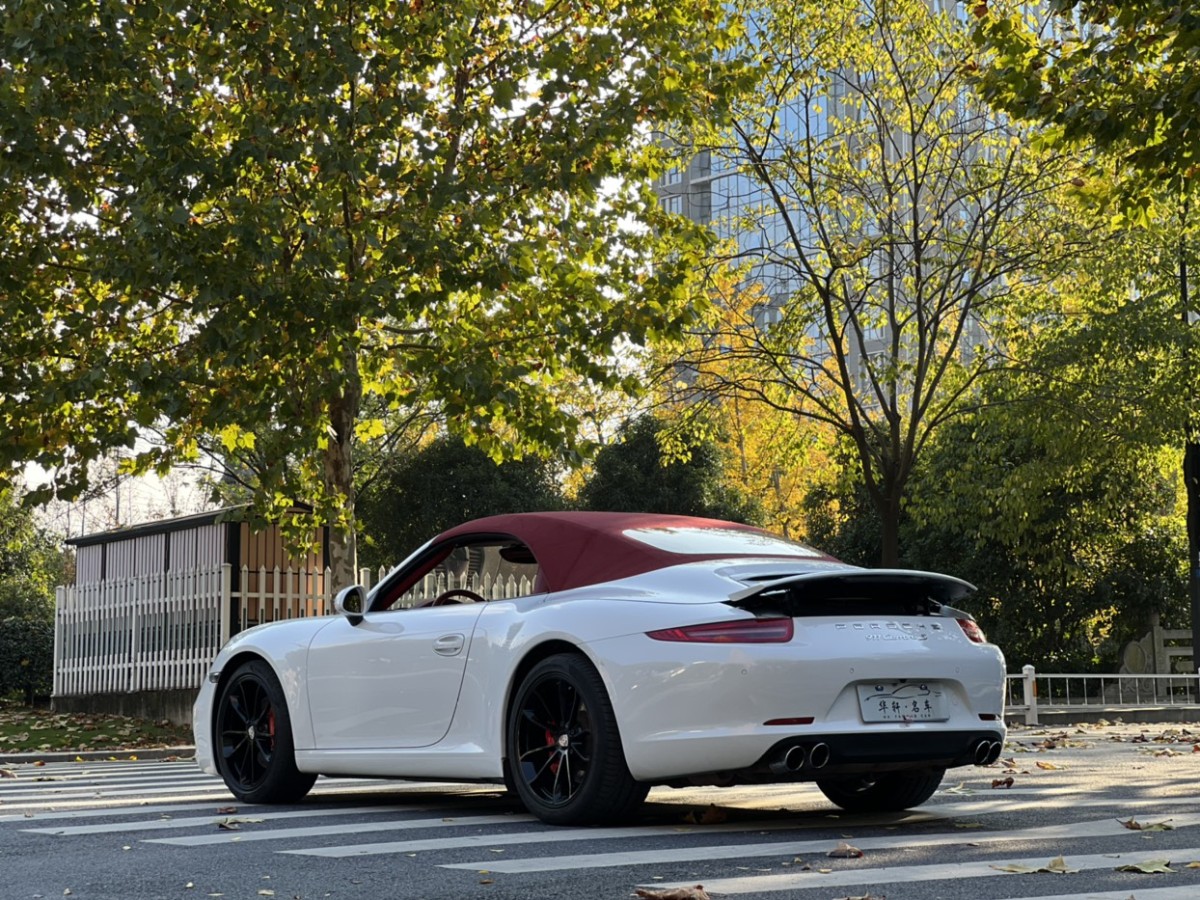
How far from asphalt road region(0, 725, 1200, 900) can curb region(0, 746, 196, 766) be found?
6136 millimetres

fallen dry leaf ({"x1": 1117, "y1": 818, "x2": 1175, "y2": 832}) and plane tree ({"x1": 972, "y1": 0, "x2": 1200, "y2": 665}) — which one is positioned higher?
plane tree ({"x1": 972, "y1": 0, "x2": 1200, "y2": 665})

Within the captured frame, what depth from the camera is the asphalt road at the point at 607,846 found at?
504 cm

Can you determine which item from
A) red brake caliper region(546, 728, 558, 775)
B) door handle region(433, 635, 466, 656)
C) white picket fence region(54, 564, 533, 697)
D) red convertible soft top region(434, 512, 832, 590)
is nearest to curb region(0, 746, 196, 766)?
white picket fence region(54, 564, 533, 697)

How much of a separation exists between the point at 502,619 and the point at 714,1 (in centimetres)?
1083

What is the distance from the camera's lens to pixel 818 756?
20.5 ft

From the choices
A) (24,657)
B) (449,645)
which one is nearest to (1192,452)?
(24,657)

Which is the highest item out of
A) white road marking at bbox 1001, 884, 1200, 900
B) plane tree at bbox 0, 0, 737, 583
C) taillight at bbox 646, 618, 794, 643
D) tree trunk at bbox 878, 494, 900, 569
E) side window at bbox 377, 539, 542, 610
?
plane tree at bbox 0, 0, 737, 583

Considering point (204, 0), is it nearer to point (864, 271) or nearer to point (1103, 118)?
point (1103, 118)

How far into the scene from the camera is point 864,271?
69.5ft

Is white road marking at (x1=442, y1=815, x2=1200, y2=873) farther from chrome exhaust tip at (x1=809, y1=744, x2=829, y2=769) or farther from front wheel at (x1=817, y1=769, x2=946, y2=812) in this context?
front wheel at (x1=817, y1=769, x2=946, y2=812)

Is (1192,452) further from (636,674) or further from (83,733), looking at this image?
(636,674)

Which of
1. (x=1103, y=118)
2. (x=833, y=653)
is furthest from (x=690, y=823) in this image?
(x=1103, y=118)

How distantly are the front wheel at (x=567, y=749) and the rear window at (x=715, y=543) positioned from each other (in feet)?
2.38

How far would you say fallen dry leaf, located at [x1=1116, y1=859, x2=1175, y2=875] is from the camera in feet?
17.2
